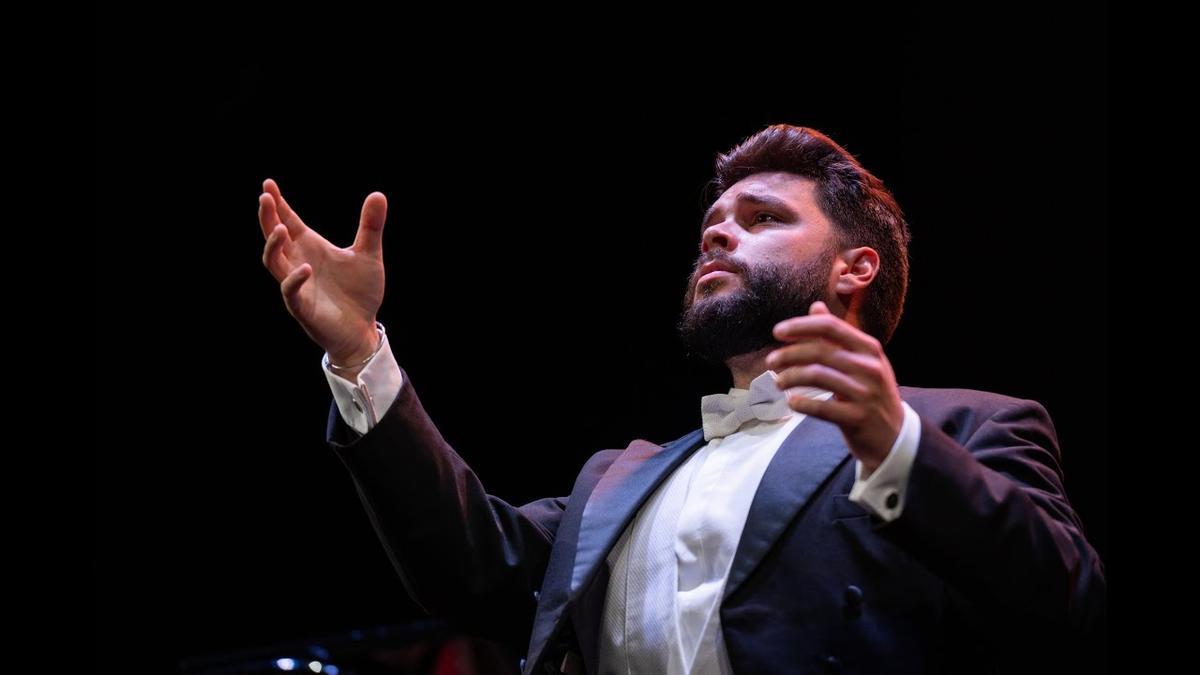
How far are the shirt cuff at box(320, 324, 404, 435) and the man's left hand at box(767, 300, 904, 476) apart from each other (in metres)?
0.70

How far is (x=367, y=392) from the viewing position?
1.76 m

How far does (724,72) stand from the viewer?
329cm

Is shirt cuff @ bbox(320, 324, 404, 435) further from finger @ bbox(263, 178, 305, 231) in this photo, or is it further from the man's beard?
the man's beard

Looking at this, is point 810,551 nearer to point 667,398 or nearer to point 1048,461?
point 1048,461

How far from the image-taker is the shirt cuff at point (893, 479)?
1.35m

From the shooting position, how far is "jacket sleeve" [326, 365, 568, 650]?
1.75 metres

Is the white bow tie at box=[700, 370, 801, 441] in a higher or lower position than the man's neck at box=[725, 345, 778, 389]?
lower

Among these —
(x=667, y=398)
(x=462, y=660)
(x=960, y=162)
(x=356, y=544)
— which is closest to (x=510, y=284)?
(x=667, y=398)

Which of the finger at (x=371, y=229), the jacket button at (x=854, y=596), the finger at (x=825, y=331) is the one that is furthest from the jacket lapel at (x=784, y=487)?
the finger at (x=371, y=229)

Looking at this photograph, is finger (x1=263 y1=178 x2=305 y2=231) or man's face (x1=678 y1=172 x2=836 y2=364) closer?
finger (x1=263 y1=178 x2=305 y2=231)

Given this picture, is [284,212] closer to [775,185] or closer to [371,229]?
[371,229]

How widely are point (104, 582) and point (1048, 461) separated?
2.20 metres

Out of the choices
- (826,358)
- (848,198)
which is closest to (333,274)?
(826,358)

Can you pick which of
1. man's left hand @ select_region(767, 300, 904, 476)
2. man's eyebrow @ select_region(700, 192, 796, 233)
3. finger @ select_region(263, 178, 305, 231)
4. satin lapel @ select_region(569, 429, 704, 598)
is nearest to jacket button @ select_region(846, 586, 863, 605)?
man's left hand @ select_region(767, 300, 904, 476)
